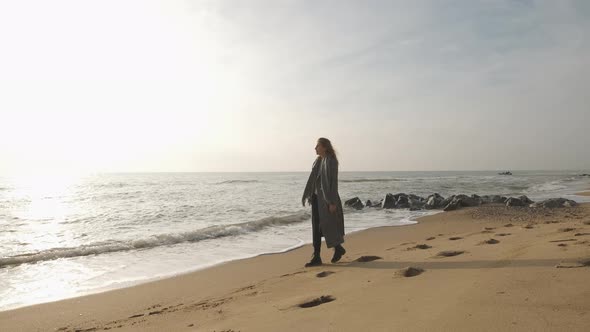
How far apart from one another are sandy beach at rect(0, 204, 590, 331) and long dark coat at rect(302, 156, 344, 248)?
0.48m

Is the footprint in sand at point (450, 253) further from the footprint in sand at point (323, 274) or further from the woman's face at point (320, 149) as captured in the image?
the woman's face at point (320, 149)

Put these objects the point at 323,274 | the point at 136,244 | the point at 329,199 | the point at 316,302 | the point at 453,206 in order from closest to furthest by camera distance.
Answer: the point at 316,302 → the point at 323,274 → the point at 329,199 → the point at 136,244 → the point at 453,206

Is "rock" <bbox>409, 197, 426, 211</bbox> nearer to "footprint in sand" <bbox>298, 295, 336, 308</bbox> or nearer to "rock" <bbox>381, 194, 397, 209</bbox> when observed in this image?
"rock" <bbox>381, 194, 397, 209</bbox>

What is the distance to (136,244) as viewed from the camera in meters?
9.62

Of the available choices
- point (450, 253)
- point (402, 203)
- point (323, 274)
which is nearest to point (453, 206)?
point (402, 203)

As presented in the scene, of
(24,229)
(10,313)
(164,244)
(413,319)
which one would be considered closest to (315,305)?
(413,319)

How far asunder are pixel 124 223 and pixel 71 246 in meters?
4.52

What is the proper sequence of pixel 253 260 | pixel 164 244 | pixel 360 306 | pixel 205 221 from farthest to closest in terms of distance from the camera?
pixel 205 221, pixel 164 244, pixel 253 260, pixel 360 306

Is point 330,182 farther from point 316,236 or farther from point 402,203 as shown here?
point 402,203

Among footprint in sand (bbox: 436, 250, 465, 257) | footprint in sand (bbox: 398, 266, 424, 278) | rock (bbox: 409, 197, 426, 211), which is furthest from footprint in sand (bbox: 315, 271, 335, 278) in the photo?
rock (bbox: 409, 197, 426, 211)

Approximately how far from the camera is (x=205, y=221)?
14453 millimetres

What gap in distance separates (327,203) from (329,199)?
113 mm

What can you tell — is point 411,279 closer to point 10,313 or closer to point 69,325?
point 69,325

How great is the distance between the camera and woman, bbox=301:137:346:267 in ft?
20.2
